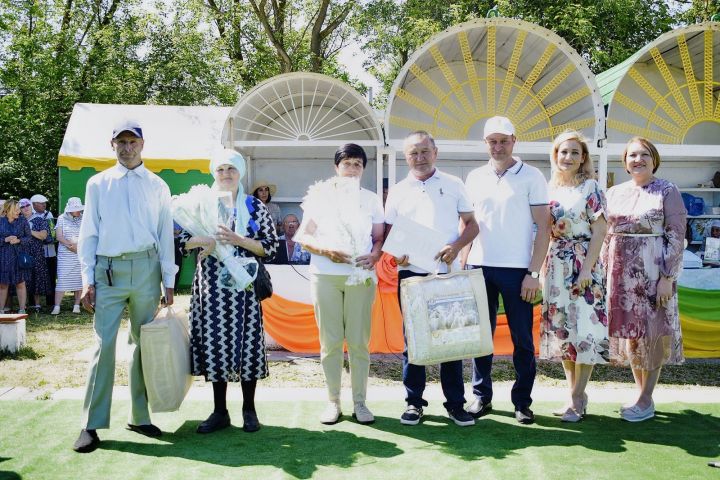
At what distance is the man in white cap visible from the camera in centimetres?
353

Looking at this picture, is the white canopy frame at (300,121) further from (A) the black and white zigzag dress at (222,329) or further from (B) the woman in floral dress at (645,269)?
(B) the woman in floral dress at (645,269)

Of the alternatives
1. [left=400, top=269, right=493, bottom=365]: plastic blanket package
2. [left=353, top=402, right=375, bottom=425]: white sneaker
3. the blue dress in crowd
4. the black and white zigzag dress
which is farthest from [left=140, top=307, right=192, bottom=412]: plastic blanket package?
the blue dress in crowd

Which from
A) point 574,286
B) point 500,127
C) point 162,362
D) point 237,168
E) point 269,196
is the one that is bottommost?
point 162,362

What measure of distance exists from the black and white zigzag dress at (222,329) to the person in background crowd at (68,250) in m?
5.81

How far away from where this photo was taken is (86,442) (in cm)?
346

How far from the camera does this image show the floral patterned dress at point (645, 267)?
3988 mm

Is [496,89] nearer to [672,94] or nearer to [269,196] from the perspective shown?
[672,94]

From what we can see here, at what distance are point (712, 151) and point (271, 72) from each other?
13.3 metres

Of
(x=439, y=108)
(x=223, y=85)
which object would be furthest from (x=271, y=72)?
(x=439, y=108)

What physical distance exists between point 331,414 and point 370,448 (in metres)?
→ 0.51

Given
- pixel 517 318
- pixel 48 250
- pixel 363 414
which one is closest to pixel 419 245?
pixel 517 318

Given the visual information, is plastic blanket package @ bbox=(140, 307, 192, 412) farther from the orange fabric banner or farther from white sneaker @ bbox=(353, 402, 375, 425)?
the orange fabric banner

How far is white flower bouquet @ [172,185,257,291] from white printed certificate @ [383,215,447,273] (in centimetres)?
89

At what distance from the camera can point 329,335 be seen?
389cm
